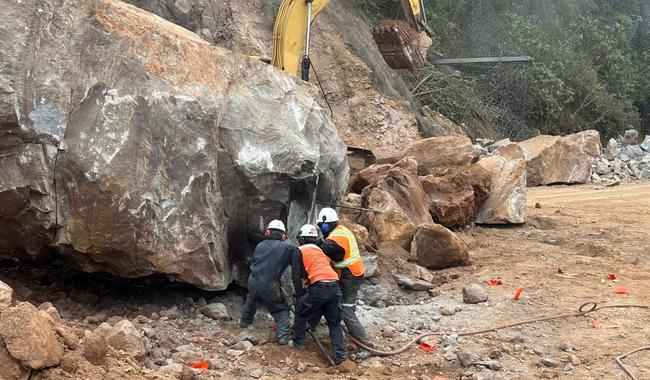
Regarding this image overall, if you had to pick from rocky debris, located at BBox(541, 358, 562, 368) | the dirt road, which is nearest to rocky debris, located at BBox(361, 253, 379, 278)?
the dirt road

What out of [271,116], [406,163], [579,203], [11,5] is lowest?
[579,203]

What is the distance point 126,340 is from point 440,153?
9.14 m

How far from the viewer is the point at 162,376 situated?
16.5 feet

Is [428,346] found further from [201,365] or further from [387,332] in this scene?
[201,365]

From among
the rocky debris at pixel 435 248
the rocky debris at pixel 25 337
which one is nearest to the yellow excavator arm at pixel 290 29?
the rocky debris at pixel 435 248

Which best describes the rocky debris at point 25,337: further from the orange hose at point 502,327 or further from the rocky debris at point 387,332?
the rocky debris at point 387,332

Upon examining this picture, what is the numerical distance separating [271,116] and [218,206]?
115cm

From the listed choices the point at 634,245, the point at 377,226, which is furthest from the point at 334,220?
the point at 634,245

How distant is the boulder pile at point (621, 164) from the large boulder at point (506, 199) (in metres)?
6.94

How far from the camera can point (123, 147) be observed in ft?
20.2

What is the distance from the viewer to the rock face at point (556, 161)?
18.4 m

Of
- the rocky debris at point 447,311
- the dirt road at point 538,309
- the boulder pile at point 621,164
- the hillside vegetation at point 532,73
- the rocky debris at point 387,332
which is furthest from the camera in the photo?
the hillside vegetation at point 532,73

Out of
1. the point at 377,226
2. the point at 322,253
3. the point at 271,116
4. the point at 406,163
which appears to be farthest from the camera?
the point at 406,163

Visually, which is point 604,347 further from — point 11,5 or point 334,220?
point 11,5
